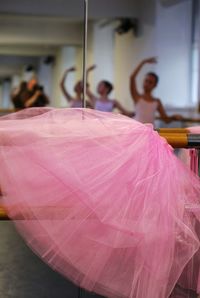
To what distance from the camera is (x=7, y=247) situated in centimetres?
118

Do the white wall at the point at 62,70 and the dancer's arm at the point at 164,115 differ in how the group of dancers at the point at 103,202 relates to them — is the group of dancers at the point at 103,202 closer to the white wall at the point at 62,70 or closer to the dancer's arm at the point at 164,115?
the dancer's arm at the point at 164,115

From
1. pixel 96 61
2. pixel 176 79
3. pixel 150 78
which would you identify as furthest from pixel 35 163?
pixel 96 61

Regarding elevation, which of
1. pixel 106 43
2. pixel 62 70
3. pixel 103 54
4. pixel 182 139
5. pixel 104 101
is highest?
pixel 106 43

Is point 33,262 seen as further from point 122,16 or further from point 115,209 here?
point 122,16

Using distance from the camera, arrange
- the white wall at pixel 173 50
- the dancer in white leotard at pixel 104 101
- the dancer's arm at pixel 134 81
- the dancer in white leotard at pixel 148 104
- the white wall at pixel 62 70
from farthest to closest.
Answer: the white wall at pixel 62 70, the white wall at pixel 173 50, the dancer in white leotard at pixel 104 101, the dancer's arm at pixel 134 81, the dancer in white leotard at pixel 148 104

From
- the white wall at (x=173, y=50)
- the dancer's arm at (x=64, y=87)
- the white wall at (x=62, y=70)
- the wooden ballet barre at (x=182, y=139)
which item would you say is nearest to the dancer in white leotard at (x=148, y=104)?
the white wall at (x=173, y=50)

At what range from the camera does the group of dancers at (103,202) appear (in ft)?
3.38

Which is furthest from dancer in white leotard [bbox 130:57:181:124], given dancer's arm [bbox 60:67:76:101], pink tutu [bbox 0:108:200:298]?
pink tutu [bbox 0:108:200:298]

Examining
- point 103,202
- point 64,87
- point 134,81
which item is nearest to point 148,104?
point 134,81

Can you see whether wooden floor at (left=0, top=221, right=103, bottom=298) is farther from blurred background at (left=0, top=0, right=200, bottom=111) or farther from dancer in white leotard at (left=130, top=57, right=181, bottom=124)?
blurred background at (left=0, top=0, right=200, bottom=111)

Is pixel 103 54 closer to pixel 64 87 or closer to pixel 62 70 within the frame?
pixel 62 70

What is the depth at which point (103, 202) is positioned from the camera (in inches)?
40.8

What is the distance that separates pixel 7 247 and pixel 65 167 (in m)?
0.25

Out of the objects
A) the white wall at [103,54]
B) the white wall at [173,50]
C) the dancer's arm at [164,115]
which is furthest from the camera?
the white wall at [103,54]
